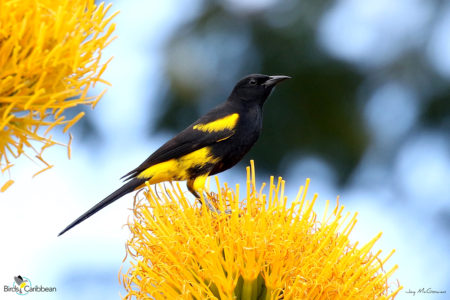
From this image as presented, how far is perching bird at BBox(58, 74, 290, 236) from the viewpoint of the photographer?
15.5ft

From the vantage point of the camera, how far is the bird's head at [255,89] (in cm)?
542

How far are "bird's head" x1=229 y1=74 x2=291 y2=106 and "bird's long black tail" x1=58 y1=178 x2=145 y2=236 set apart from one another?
1186mm

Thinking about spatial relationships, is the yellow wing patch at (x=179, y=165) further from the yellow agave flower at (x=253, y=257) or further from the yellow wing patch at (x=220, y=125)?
the yellow agave flower at (x=253, y=257)

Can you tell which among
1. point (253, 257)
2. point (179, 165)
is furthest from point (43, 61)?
point (179, 165)

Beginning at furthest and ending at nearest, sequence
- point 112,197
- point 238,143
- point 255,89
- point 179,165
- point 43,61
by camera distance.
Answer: point 255,89
point 238,143
point 179,165
point 112,197
point 43,61

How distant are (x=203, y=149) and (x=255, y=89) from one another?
2.66 feet

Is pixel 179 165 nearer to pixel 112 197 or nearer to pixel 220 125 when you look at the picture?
pixel 220 125

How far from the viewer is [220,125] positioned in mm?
5043

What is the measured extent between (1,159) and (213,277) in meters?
0.97

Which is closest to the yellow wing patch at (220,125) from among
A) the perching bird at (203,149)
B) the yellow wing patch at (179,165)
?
the perching bird at (203,149)

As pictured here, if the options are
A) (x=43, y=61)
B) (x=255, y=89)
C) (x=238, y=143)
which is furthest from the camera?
(x=255, y=89)

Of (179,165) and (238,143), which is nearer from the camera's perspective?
(179,165)

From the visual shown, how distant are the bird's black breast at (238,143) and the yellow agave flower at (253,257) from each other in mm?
1578

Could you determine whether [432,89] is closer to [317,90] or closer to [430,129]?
[430,129]
